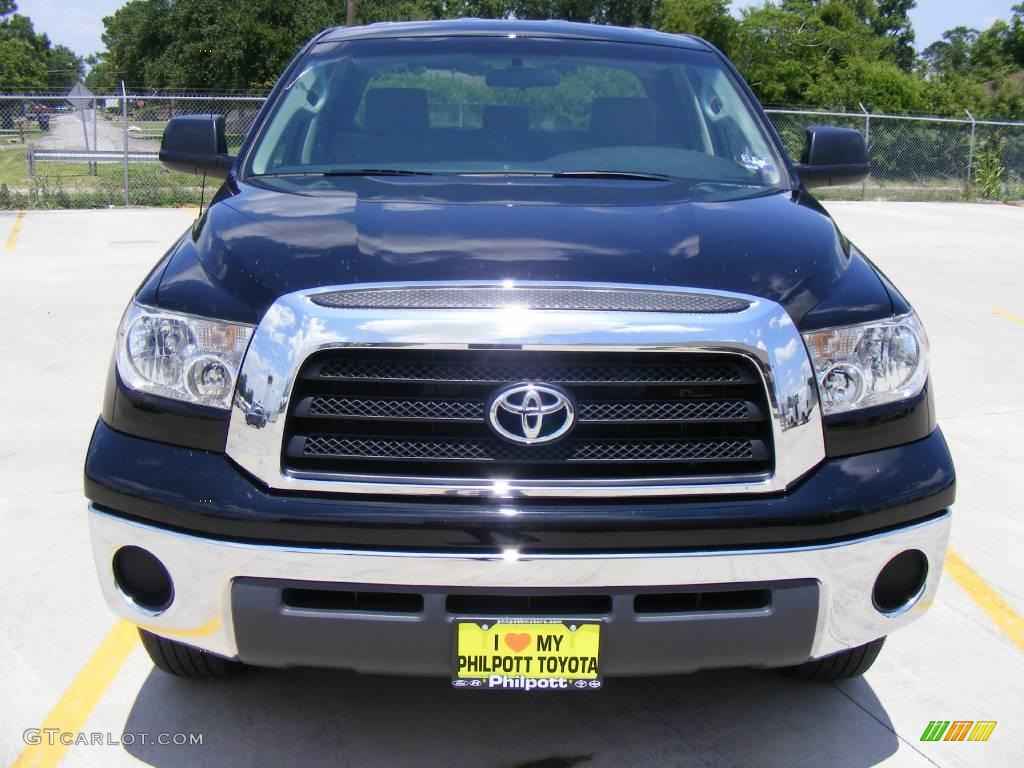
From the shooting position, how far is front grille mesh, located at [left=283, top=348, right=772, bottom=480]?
8.08 feet

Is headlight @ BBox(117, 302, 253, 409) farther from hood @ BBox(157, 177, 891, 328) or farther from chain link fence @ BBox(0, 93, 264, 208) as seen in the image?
chain link fence @ BBox(0, 93, 264, 208)

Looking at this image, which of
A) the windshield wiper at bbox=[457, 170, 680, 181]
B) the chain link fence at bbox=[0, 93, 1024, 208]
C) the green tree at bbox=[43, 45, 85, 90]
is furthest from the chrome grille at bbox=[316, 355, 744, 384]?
the green tree at bbox=[43, 45, 85, 90]

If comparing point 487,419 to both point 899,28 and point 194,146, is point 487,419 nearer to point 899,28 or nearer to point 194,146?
point 194,146

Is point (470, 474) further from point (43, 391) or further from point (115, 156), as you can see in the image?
point (115, 156)

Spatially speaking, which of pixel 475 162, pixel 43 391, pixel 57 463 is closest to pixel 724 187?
pixel 475 162

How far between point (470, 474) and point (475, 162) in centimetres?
152

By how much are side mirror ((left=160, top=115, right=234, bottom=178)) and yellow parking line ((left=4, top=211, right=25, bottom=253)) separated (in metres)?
9.21

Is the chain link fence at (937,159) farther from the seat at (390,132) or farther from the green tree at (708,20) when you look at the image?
the seat at (390,132)

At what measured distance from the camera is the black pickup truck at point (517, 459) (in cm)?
243

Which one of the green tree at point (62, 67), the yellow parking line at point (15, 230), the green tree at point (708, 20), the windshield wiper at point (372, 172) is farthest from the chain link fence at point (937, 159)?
the green tree at point (62, 67)

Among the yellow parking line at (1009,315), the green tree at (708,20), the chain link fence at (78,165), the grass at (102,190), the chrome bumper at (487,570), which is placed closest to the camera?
the chrome bumper at (487,570)

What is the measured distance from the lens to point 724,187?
3.51 m

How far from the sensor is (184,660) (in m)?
3.07

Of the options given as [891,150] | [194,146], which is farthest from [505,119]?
[891,150]
